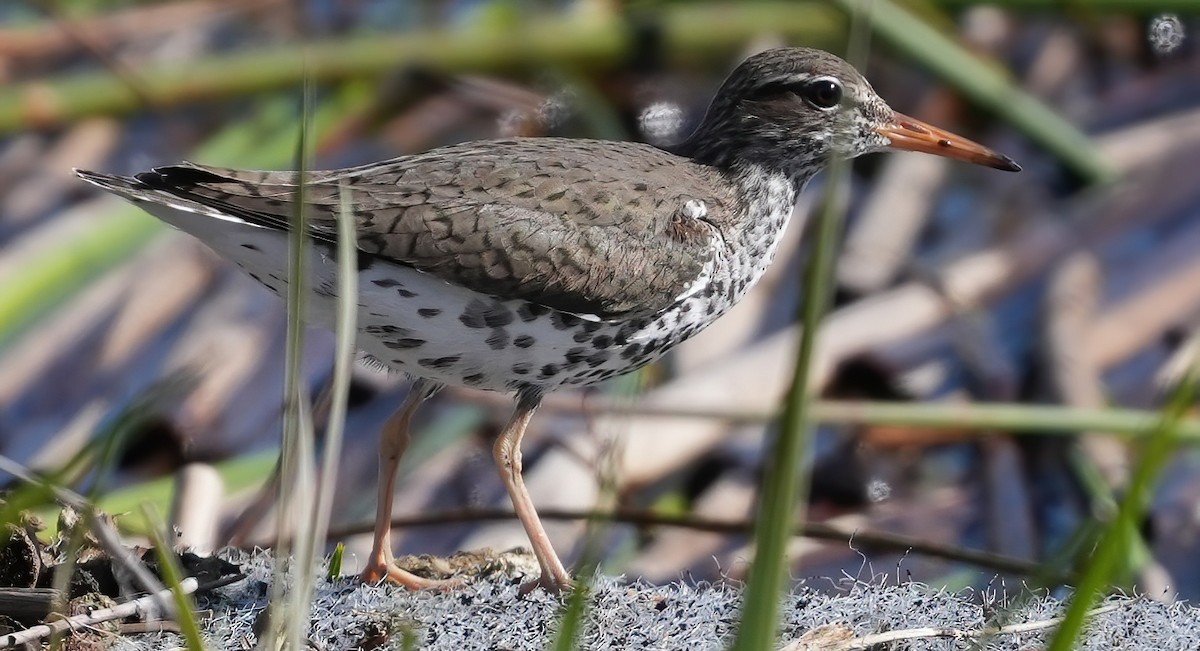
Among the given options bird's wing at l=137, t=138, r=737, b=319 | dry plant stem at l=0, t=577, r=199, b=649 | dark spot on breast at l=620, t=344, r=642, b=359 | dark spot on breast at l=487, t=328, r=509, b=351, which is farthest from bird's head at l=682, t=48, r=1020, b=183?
dry plant stem at l=0, t=577, r=199, b=649

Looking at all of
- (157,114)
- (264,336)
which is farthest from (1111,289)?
(157,114)

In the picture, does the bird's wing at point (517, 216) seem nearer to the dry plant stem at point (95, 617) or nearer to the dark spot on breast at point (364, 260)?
the dark spot on breast at point (364, 260)

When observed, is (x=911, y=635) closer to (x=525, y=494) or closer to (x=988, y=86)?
(x=525, y=494)

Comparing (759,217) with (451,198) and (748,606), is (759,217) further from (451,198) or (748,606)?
(748,606)

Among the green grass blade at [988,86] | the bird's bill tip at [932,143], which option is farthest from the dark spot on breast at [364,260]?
the green grass blade at [988,86]

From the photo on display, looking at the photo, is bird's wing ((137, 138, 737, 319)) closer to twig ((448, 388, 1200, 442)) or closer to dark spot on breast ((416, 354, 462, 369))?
dark spot on breast ((416, 354, 462, 369))

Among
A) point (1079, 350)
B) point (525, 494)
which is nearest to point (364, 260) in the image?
point (525, 494)
